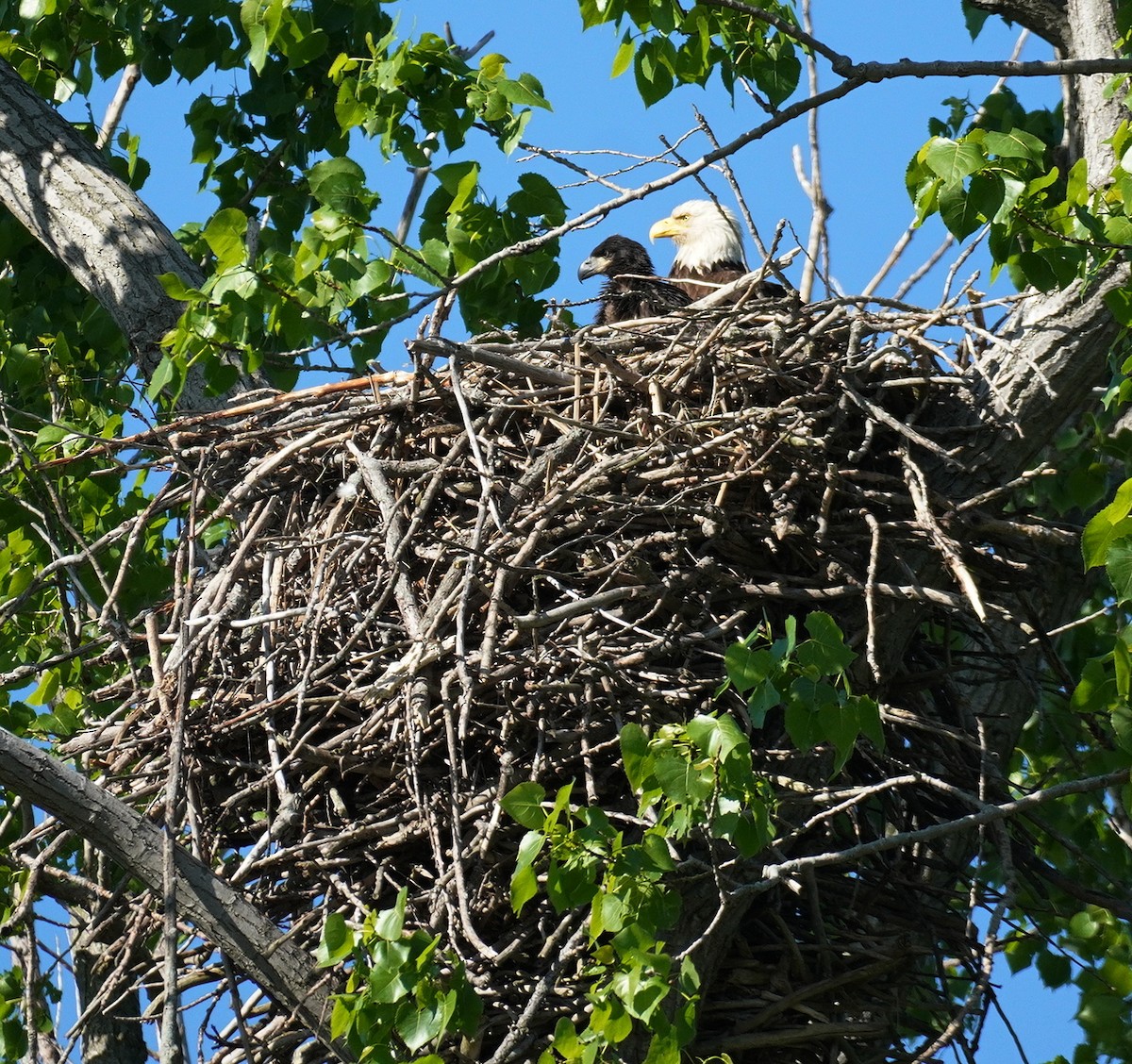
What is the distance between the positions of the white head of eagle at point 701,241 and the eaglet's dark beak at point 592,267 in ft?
1.61

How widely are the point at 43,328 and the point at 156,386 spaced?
2300 mm

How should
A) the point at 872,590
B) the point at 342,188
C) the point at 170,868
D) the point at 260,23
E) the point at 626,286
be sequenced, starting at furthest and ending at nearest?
1. the point at 626,286
2. the point at 260,23
3. the point at 342,188
4. the point at 872,590
5. the point at 170,868

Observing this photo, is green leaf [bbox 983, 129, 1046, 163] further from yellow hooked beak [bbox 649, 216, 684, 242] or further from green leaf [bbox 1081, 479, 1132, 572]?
yellow hooked beak [bbox 649, 216, 684, 242]

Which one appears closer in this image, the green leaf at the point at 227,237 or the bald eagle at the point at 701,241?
the green leaf at the point at 227,237

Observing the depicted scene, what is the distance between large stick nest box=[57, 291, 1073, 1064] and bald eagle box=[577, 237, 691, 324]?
1008 mm

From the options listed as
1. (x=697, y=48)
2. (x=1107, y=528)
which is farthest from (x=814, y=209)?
(x=1107, y=528)

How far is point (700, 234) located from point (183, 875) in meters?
4.48

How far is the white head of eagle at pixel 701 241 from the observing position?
6453 millimetres

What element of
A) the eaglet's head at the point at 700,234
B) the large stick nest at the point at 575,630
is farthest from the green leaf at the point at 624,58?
the eaglet's head at the point at 700,234

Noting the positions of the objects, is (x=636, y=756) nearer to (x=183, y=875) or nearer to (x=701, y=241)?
(x=183, y=875)

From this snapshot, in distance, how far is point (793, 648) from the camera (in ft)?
8.91

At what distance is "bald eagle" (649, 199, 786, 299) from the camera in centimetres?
642

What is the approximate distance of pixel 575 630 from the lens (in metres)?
3.29

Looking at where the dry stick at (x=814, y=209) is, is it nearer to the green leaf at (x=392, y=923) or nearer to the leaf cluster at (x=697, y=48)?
the leaf cluster at (x=697, y=48)
